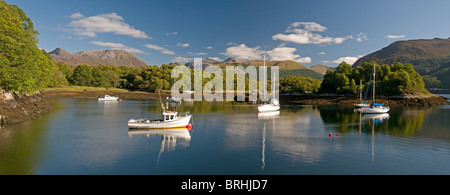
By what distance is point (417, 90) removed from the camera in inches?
4594

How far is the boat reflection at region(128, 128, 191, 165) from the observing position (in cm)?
2963

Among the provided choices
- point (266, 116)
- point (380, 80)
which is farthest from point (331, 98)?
point (266, 116)

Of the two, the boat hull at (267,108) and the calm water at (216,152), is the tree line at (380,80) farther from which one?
the calm water at (216,152)

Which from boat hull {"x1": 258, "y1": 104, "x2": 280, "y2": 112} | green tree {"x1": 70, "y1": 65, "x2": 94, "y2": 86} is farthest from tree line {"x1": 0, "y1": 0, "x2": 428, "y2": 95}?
boat hull {"x1": 258, "y1": 104, "x2": 280, "y2": 112}

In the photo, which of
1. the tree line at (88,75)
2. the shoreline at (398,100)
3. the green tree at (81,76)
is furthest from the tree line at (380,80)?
the green tree at (81,76)

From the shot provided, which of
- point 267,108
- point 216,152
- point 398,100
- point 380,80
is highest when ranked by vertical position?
point 380,80

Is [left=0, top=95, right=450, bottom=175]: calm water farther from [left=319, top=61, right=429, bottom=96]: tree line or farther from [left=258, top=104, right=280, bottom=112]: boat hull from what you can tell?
[left=319, top=61, right=429, bottom=96]: tree line

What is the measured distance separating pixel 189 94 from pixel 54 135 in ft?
459

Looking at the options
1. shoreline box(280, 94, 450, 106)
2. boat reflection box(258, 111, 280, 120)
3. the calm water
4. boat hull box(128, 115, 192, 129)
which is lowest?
the calm water

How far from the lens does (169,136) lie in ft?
117

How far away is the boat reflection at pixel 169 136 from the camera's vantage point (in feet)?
97.2

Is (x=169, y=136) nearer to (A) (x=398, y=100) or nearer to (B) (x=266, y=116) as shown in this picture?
(B) (x=266, y=116)
